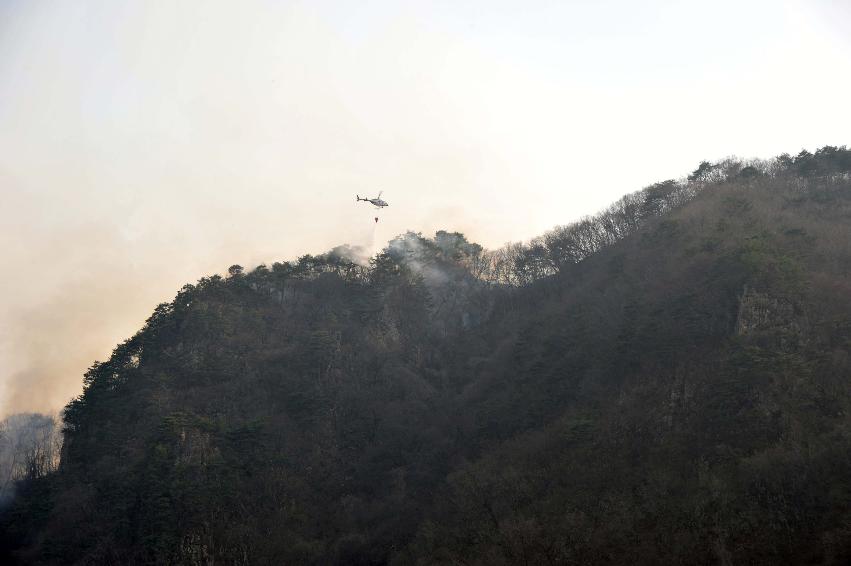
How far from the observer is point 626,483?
Result: 46.8 m

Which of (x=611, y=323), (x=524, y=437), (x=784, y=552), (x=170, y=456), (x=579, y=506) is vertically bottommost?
(x=784, y=552)

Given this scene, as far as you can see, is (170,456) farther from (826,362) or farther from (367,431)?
(826,362)

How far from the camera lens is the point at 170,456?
63250 millimetres

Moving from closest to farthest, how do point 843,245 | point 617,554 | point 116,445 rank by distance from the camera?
1. point 617,554
2. point 843,245
3. point 116,445

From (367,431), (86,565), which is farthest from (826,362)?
(86,565)

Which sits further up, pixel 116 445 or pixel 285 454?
pixel 116 445

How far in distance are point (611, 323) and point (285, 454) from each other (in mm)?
35029

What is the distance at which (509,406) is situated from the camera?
6638cm

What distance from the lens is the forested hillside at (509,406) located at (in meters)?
43.3

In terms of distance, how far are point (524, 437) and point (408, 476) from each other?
42.8 feet

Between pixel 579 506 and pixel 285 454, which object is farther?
pixel 285 454

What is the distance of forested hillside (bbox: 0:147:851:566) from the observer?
43.3 metres

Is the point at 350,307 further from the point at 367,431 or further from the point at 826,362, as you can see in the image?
the point at 826,362

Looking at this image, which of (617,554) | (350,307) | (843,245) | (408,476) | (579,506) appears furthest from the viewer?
(350,307)
